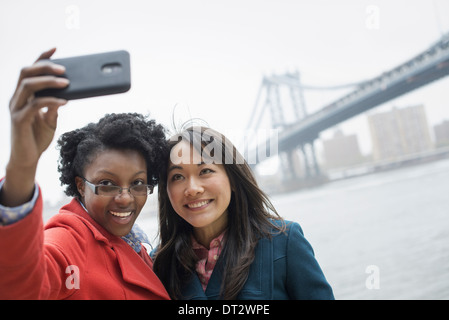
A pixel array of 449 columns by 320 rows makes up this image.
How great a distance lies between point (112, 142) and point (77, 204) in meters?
0.16

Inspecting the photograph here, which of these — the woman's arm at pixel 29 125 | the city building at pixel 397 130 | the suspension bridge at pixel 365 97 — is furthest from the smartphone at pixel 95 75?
the city building at pixel 397 130

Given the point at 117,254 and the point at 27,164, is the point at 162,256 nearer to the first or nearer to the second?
the point at 117,254

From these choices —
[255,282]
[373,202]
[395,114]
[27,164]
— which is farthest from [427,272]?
[395,114]

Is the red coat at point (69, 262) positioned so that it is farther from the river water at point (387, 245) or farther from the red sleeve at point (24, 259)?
the river water at point (387, 245)

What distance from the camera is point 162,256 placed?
0.99 m

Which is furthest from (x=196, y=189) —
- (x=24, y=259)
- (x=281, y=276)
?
(x=24, y=259)

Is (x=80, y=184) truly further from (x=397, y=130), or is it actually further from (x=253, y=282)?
(x=397, y=130)

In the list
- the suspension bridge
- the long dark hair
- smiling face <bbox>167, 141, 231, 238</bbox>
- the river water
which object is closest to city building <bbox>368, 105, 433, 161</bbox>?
the suspension bridge

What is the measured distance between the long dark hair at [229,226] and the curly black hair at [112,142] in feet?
0.19

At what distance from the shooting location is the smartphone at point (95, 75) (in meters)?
0.47

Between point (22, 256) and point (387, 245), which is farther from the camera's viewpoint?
point (387, 245)

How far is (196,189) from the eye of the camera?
896 millimetres

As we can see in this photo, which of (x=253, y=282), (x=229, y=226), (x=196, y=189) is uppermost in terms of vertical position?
(x=196, y=189)

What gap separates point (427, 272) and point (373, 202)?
4.98 meters
